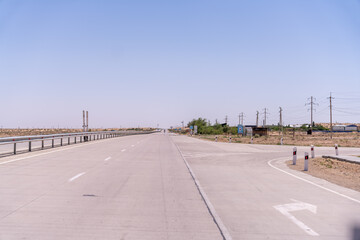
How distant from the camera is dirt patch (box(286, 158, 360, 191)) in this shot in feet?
48.0

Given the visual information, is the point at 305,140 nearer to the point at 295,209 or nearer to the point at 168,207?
the point at 295,209

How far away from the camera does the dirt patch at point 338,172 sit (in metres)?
Result: 14.6

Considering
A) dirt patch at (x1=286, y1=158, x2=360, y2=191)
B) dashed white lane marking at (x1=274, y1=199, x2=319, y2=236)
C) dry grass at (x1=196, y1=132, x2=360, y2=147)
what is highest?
dry grass at (x1=196, y1=132, x2=360, y2=147)

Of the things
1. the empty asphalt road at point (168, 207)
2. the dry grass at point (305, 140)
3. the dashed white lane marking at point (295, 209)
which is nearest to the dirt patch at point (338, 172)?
the empty asphalt road at point (168, 207)

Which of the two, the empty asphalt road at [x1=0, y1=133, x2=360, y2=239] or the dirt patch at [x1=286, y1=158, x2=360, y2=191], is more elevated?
the empty asphalt road at [x1=0, y1=133, x2=360, y2=239]

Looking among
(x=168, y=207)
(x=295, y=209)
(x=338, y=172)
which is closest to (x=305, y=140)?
(x=338, y=172)

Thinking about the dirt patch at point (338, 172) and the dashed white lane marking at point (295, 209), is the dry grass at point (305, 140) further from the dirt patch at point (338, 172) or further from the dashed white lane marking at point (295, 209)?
the dashed white lane marking at point (295, 209)

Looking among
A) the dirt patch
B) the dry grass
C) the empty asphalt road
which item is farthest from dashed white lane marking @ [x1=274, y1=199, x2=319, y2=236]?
the dry grass

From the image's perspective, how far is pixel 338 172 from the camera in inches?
728

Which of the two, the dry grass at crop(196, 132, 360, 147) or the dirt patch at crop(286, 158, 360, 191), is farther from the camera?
the dry grass at crop(196, 132, 360, 147)

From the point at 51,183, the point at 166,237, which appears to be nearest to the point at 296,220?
the point at 166,237

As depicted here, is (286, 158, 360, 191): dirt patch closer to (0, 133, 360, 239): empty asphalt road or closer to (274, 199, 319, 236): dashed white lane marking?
(0, 133, 360, 239): empty asphalt road

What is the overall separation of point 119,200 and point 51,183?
3431 mm

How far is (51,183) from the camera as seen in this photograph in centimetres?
1146
